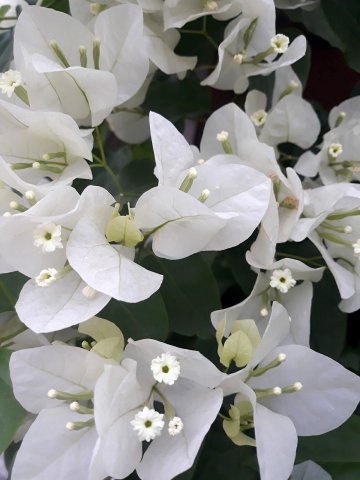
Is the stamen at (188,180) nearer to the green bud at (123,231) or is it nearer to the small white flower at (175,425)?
the green bud at (123,231)

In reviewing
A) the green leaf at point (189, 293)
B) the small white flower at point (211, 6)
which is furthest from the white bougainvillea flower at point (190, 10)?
the green leaf at point (189, 293)

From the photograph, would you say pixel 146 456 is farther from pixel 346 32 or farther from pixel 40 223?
pixel 346 32

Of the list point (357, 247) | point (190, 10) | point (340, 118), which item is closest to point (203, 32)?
point (190, 10)

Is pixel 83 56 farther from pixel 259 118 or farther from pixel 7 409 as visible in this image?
pixel 7 409

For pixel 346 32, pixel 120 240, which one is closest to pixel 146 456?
pixel 120 240

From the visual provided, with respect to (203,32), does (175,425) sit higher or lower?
lower

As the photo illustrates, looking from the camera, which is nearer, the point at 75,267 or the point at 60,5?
the point at 75,267

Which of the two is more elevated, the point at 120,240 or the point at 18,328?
the point at 120,240
